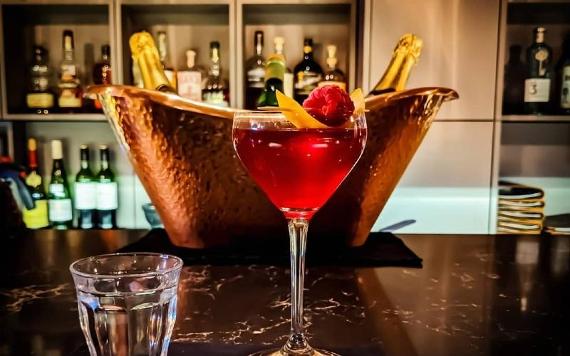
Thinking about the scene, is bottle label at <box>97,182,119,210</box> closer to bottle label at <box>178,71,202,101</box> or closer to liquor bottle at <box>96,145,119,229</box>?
liquor bottle at <box>96,145,119,229</box>

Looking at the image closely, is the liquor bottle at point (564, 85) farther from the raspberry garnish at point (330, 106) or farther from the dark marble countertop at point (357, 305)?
the raspberry garnish at point (330, 106)

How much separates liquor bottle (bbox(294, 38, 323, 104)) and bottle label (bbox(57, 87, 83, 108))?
840 millimetres

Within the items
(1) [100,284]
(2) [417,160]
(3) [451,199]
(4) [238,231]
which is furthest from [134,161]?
(3) [451,199]

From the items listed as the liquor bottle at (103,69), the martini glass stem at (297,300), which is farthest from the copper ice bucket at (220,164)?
the liquor bottle at (103,69)

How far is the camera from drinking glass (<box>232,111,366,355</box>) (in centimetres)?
42

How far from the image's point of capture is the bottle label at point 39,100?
1999 millimetres

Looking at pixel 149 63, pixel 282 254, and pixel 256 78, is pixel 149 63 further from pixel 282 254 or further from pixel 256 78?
pixel 256 78

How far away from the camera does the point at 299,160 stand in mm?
439

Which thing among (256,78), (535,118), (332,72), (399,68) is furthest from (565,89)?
(399,68)

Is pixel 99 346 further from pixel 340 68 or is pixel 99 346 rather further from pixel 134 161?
pixel 340 68

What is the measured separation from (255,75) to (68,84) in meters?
0.72

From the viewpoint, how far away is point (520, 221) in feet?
6.34

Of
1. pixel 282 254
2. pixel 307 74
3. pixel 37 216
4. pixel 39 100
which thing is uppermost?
pixel 307 74

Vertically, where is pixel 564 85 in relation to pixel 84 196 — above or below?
above
